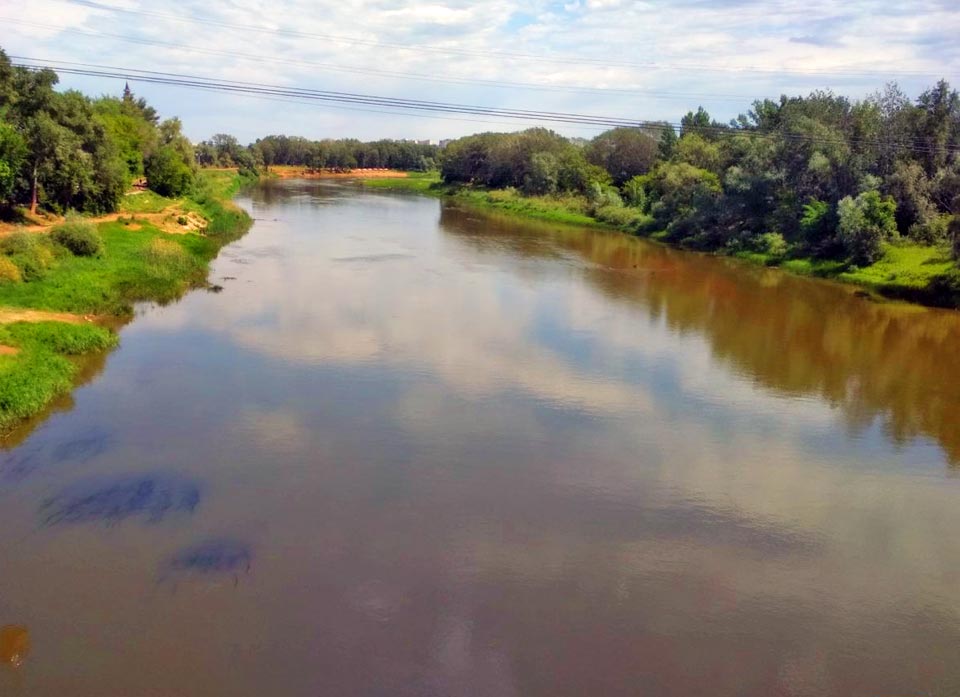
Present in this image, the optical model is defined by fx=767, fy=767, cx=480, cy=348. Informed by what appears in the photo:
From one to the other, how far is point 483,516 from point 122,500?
4.80 metres

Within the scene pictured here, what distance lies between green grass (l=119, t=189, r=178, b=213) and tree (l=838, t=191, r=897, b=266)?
1093 inches

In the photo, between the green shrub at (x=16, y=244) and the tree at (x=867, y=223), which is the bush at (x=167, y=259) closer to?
the green shrub at (x=16, y=244)

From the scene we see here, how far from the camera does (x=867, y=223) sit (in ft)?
92.4

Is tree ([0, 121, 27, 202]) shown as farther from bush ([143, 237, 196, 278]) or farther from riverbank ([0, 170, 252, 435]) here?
bush ([143, 237, 196, 278])

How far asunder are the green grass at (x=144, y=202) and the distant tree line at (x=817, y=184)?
23.4 meters

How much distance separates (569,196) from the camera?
181ft

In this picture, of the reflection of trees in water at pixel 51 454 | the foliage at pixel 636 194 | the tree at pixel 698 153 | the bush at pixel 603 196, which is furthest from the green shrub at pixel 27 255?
the bush at pixel 603 196

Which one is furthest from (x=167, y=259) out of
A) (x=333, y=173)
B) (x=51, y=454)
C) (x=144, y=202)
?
(x=333, y=173)

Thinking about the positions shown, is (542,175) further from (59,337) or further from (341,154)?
(341,154)

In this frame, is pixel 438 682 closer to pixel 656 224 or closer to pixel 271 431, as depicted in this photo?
pixel 271 431

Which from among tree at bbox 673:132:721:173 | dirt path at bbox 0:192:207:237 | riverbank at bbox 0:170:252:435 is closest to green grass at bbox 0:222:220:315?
riverbank at bbox 0:170:252:435

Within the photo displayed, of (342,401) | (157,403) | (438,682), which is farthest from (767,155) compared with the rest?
(438,682)

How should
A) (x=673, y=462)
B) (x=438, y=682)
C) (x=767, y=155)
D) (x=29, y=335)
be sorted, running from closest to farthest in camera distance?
(x=438, y=682)
(x=673, y=462)
(x=29, y=335)
(x=767, y=155)

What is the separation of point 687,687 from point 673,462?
5027 millimetres
